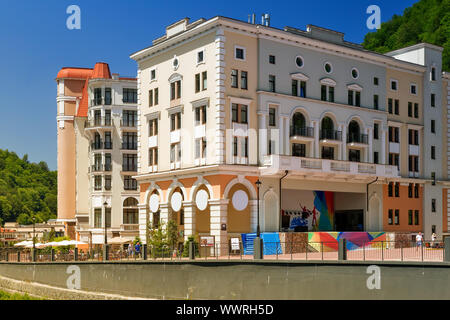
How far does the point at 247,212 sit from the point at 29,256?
18436 millimetres

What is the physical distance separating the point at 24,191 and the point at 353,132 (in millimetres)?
121727

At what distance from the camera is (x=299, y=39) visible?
57.5 m

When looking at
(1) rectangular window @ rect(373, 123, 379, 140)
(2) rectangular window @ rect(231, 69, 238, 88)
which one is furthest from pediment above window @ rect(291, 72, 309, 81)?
(1) rectangular window @ rect(373, 123, 379, 140)

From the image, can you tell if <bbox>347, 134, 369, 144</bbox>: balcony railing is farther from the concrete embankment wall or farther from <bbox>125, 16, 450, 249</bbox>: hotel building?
the concrete embankment wall

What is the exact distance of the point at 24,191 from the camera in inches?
6594

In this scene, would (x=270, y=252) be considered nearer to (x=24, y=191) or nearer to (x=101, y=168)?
(x=101, y=168)

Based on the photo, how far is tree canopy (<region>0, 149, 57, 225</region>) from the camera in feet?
539

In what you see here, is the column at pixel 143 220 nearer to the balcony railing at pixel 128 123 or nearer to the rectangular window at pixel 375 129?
the rectangular window at pixel 375 129

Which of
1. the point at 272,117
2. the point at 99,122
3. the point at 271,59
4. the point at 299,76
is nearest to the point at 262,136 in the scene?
the point at 272,117

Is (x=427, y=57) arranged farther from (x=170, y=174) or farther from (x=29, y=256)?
(x=29, y=256)

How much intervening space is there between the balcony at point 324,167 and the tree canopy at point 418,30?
36.5 m
